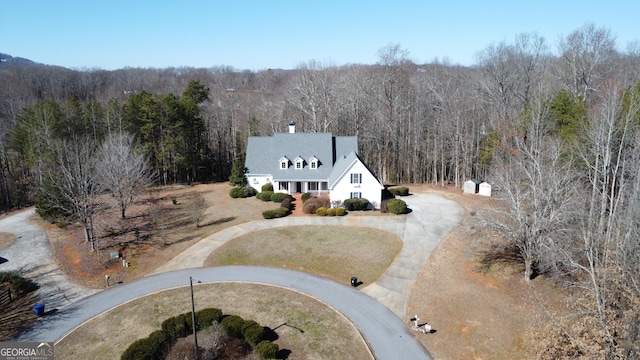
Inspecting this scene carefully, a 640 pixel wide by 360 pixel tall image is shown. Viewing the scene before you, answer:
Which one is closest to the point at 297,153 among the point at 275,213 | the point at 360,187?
the point at 360,187

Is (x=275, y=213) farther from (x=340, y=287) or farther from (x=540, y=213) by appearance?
(x=540, y=213)

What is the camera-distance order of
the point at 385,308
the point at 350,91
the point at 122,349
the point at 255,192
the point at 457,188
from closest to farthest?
the point at 122,349
the point at 385,308
the point at 255,192
the point at 457,188
the point at 350,91

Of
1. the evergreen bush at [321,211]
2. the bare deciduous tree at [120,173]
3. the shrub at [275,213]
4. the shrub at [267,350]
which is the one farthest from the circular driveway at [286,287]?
the bare deciduous tree at [120,173]

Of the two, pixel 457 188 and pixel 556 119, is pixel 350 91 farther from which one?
pixel 556 119

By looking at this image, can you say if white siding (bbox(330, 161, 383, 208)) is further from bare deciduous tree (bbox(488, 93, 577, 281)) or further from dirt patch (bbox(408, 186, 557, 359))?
bare deciduous tree (bbox(488, 93, 577, 281))

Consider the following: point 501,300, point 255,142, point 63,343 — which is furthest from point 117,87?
point 501,300

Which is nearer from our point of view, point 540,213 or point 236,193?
point 540,213
